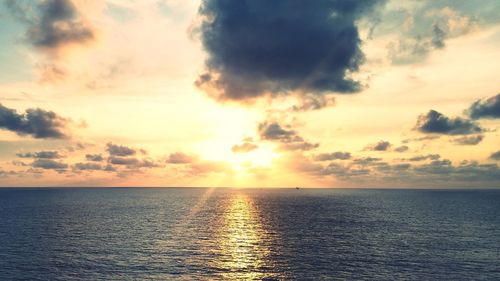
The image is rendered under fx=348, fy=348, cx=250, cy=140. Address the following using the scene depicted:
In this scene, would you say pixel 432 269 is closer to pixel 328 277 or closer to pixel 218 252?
pixel 328 277

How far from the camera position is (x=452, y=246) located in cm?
10156

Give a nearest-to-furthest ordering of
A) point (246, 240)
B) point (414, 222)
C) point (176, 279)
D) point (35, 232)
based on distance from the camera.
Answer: point (176, 279)
point (246, 240)
point (35, 232)
point (414, 222)

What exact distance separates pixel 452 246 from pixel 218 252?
68021 mm

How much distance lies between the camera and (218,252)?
93.9 metres

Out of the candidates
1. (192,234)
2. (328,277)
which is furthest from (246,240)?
(328,277)

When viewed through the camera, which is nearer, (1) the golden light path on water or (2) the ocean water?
(2) the ocean water

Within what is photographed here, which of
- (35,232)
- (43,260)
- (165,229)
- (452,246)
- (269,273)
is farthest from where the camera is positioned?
(165,229)

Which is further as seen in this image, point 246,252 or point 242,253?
point 246,252

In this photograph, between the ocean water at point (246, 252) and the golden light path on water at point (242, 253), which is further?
the golden light path on water at point (242, 253)

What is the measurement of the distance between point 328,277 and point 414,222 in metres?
100

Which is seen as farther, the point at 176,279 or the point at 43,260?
the point at 43,260

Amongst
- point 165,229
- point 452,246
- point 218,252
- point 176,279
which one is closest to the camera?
point 176,279

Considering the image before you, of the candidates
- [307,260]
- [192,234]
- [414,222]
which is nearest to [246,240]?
[192,234]

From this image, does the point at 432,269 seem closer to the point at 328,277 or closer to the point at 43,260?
the point at 328,277
